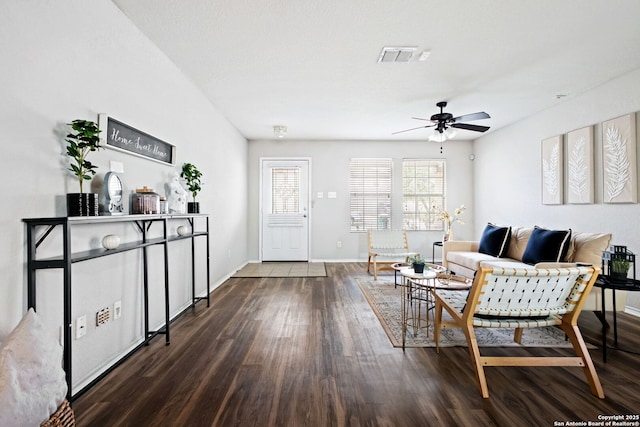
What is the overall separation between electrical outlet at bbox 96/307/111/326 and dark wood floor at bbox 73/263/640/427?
0.36 m

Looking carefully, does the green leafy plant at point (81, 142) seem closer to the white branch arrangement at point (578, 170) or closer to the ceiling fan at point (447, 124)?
the ceiling fan at point (447, 124)

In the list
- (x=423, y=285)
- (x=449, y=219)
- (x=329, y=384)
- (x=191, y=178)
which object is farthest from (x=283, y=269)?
(x=329, y=384)

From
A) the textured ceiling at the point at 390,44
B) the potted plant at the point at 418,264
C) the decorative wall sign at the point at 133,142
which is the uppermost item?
the textured ceiling at the point at 390,44

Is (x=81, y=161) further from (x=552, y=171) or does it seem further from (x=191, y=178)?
(x=552, y=171)

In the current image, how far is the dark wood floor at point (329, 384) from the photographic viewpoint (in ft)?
5.34

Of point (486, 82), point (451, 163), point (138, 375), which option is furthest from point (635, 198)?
point (138, 375)

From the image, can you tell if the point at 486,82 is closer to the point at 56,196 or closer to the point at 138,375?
the point at 56,196

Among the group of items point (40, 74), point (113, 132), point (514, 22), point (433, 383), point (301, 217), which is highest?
point (514, 22)

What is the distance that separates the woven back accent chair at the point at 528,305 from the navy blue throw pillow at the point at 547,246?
66.3 inches

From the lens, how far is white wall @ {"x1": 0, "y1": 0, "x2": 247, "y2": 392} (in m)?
1.44

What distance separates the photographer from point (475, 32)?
2.45 meters

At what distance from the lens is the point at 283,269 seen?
5547mm

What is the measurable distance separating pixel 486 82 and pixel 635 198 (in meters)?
1.92

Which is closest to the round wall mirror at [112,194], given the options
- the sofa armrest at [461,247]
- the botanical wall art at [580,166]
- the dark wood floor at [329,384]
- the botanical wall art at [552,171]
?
the dark wood floor at [329,384]
